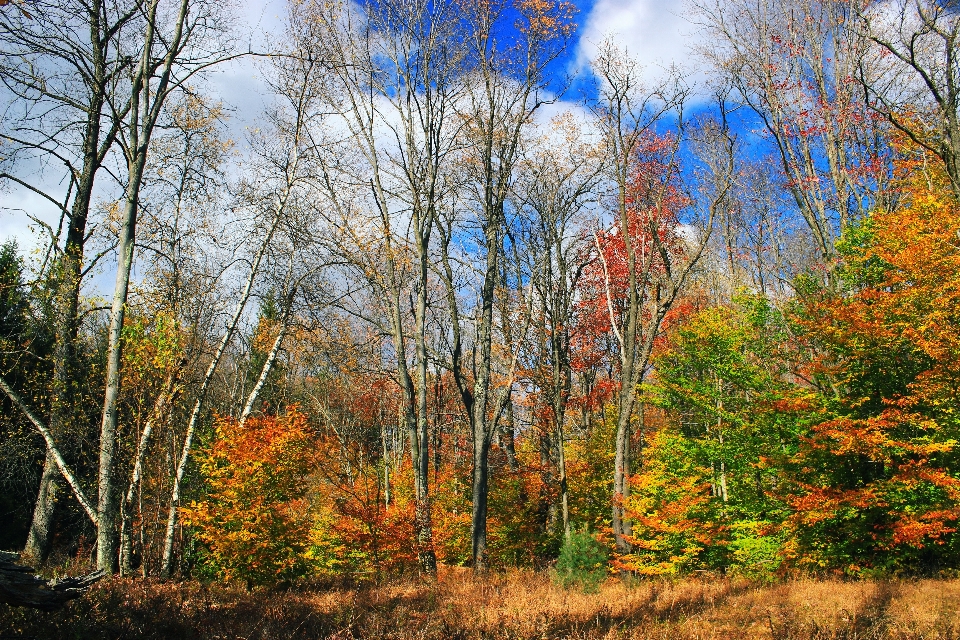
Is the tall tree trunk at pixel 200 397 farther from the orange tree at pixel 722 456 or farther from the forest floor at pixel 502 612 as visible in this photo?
the orange tree at pixel 722 456

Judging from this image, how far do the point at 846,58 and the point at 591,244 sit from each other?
932 centimetres

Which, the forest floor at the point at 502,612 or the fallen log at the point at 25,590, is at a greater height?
the fallen log at the point at 25,590

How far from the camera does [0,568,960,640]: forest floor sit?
575 centimetres

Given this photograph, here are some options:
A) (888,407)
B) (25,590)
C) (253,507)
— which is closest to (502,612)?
(25,590)

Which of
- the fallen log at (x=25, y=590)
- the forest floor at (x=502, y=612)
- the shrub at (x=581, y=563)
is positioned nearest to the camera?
the fallen log at (x=25, y=590)

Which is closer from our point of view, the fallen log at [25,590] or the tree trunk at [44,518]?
the fallen log at [25,590]

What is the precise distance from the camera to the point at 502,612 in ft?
24.7

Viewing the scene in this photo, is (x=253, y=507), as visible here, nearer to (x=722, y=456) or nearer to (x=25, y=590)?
(x=25, y=590)

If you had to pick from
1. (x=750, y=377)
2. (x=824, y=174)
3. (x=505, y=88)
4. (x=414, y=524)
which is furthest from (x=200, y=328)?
(x=824, y=174)

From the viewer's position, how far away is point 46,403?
1245 cm

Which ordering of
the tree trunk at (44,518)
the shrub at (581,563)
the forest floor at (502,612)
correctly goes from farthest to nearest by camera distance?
the shrub at (581,563) < the tree trunk at (44,518) < the forest floor at (502,612)

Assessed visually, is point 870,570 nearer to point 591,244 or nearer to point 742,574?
point 742,574

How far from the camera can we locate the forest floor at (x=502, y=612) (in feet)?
18.9

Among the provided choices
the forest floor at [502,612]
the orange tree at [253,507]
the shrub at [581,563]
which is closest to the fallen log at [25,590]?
the forest floor at [502,612]
